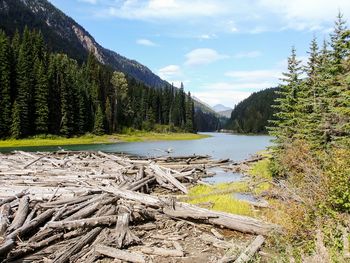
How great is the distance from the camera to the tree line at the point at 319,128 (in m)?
11.1

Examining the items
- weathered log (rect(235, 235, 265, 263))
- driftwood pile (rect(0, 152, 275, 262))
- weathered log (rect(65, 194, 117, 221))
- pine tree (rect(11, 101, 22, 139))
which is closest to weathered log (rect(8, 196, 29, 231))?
driftwood pile (rect(0, 152, 275, 262))

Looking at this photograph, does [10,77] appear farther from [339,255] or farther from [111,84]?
[339,255]

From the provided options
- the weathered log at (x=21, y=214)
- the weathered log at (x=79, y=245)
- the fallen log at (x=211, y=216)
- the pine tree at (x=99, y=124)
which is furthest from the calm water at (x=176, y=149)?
the weathered log at (x=79, y=245)

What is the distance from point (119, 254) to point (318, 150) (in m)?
15.0

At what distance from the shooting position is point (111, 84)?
121 metres

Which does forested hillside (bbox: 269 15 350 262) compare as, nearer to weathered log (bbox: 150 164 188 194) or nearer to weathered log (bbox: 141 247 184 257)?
weathered log (bbox: 141 247 184 257)

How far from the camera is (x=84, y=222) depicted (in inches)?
480

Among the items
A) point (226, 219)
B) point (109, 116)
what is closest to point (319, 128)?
point (226, 219)

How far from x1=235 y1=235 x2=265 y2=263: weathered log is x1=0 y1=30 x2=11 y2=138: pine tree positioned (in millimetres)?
69665

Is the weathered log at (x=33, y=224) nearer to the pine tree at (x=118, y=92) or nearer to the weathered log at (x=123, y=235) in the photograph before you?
the weathered log at (x=123, y=235)

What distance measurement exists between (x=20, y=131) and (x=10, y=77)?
48.5 feet

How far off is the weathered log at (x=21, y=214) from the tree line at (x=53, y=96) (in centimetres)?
6257

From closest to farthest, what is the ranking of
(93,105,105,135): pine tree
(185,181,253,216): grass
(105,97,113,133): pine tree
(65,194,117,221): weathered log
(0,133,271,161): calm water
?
(65,194,117,221): weathered log, (185,181,253,216): grass, (0,133,271,161): calm water, (93,105,105,135): pine tree, (105,97,113,133): pine tree

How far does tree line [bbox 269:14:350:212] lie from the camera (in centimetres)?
1109
